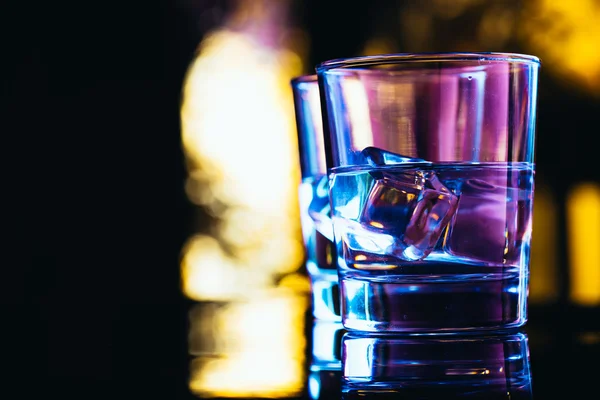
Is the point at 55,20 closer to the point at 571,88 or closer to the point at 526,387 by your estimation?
the point at 571,88

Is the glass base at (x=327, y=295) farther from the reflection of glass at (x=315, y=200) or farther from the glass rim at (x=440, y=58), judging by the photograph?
the glass rim at (x=440, y=58)

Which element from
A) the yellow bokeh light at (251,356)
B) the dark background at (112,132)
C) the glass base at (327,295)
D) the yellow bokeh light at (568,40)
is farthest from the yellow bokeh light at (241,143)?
the glass base at (327,295)

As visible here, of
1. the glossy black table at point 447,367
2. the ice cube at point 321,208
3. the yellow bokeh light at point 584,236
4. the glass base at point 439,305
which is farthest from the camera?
the yellow bokeh light at point 584,236

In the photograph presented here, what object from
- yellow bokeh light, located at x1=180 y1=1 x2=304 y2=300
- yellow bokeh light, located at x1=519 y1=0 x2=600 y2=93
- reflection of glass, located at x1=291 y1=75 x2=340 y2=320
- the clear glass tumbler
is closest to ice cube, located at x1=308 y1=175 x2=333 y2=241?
reflection of glass, located at x1=291 y1=75 x2=340 y2=320

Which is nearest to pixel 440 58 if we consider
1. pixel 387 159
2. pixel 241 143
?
pixel 387 159

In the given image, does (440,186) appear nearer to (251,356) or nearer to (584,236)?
(251,356)

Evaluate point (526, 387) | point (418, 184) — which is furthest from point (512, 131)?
point (526, 387)

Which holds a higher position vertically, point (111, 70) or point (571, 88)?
point (111, 70)
